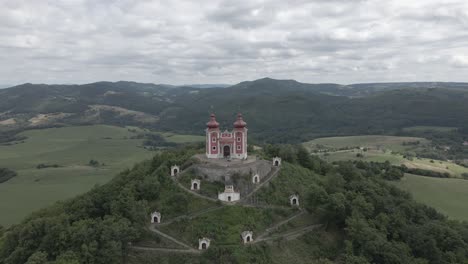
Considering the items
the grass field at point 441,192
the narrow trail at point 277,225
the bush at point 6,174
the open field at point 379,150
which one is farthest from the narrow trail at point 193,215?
the bush at point 6,174

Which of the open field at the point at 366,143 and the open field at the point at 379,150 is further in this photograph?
the open field at the point at 366,143

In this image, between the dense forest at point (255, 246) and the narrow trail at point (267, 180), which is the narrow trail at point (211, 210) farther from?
the dense forest at point (255, 246)

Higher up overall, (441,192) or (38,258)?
(38,258)

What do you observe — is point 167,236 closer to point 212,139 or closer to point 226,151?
point 212,139

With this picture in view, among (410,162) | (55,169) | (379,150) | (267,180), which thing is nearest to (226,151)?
(267,180)

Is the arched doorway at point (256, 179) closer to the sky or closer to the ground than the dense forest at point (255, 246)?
closer to the sky

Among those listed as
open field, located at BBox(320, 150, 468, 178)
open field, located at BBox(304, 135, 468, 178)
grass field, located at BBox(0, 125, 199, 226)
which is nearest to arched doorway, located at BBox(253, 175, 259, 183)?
grass field, located at BBox(0, 125, 199, 226)
